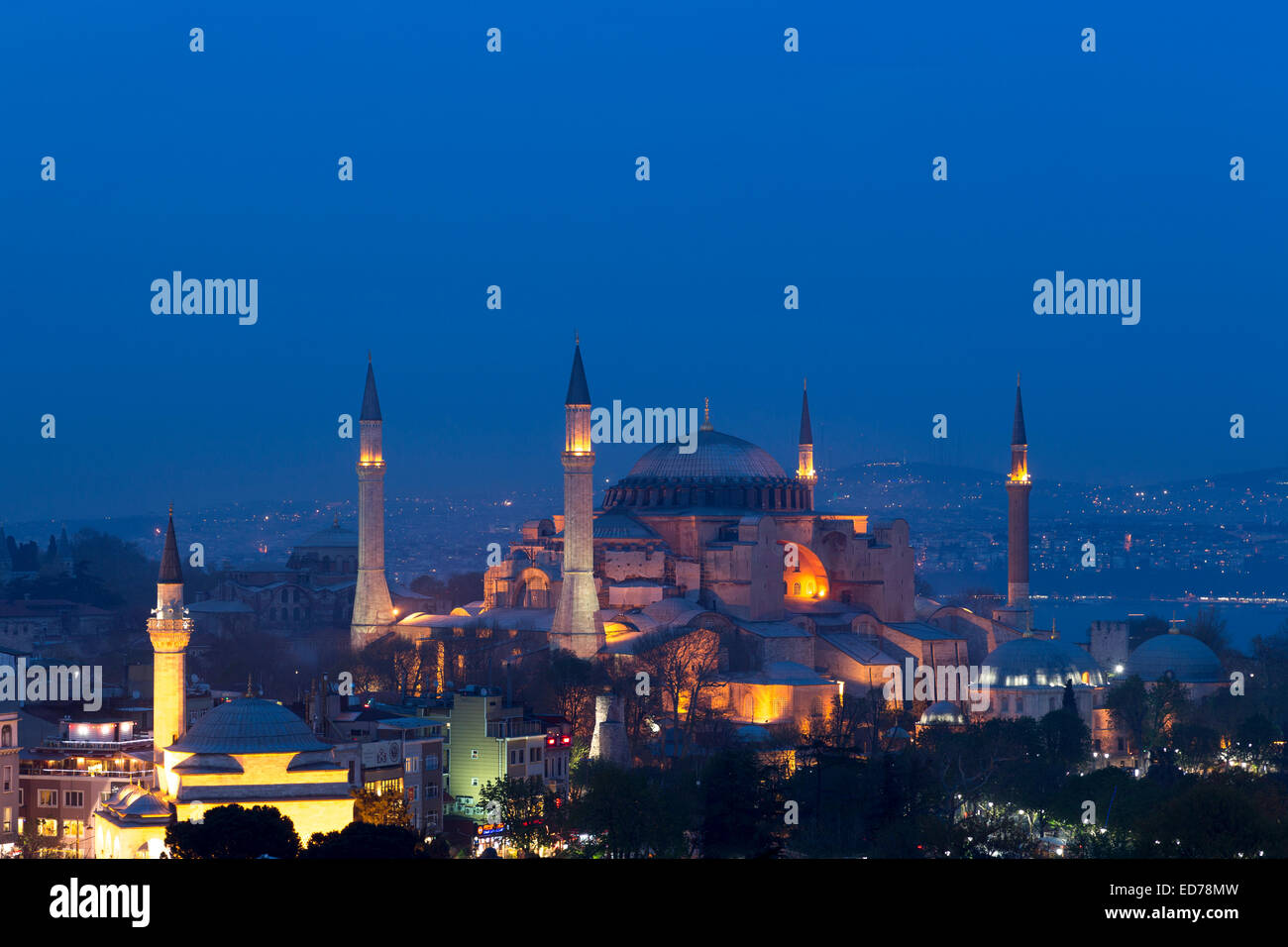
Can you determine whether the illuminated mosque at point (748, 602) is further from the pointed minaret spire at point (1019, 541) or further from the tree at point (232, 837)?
the tree at point (232, 837)

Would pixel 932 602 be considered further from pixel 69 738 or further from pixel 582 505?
pixel 69 738

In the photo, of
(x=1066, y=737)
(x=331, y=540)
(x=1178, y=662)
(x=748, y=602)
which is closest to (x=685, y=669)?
(x=748, y=602)

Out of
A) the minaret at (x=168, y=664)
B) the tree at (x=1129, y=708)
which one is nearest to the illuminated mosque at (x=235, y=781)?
the minaret at (x=168, y=664)

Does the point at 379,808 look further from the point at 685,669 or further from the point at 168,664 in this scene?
the point at 685,669

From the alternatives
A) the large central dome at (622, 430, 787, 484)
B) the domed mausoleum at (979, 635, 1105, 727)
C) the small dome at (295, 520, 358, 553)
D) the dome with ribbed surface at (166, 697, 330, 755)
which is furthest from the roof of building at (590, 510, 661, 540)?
the small dome at (295, 520, 358, 553)
